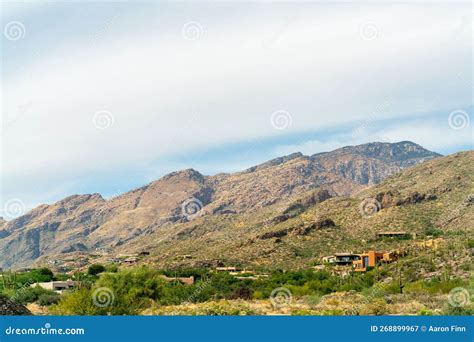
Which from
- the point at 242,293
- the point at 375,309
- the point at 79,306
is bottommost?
the point at 242,293

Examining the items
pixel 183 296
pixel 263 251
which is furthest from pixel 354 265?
pixel 183 296

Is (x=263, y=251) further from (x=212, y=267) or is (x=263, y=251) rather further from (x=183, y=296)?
(x=183, y=296)

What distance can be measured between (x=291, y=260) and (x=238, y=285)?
2958 cm

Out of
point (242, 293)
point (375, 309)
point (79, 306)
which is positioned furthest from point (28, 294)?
point (375, 309)

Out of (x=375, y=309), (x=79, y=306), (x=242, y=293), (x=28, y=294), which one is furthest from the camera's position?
(x=242, y=293)

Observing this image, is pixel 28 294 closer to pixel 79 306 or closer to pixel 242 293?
pixel 242 293

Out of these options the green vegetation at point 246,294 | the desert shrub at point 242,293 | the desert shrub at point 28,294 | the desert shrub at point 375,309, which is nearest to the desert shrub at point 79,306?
the green vegetation at point 246,294

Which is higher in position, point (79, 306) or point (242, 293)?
point (79, 306)

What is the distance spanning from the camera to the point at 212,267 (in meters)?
90.1

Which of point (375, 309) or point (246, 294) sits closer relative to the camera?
point (375, 309)

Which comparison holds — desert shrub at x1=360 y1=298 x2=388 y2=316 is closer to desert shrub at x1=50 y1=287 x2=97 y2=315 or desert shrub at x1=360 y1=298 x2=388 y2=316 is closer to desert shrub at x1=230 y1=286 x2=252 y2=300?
desert shrub at x1=50 y1=287 x2=97 y2=315

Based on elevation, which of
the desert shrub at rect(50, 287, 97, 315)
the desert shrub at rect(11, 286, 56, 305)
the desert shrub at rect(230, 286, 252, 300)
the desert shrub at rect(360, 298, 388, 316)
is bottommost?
the desert shrub at rect(230, 286, 252, 300)

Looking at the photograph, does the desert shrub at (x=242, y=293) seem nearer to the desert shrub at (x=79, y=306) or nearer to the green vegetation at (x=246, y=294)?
the green vegetation at (x=246, y=294)

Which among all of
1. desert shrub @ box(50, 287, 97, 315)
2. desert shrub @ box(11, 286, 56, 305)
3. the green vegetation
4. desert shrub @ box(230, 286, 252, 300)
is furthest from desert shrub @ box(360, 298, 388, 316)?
desert shrub @ box(11, 286, 56, 305)
